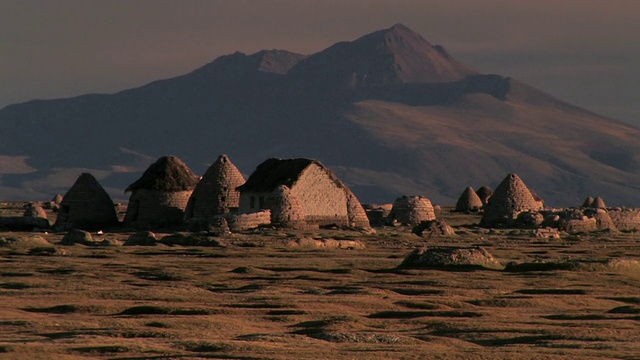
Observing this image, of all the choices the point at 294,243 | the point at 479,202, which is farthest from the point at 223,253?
the point at 479,202

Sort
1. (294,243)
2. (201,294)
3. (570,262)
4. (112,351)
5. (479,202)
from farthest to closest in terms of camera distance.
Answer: (479,202), (294,243), (570,262), (201,294), (112,351)

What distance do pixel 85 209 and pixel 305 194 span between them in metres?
11.0

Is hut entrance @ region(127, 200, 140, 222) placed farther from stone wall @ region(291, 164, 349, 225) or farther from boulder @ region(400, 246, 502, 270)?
boulder @ region(400, 246, 502, 270)

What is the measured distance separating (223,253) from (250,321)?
73.3 feet

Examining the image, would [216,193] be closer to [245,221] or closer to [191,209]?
[191,209]

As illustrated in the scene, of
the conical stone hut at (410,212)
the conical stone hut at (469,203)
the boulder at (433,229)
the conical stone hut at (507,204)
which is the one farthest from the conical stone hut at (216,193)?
the conical stone hut at (469,203)

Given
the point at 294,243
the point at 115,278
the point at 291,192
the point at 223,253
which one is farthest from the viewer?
the point at 291,192

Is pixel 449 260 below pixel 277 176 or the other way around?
below

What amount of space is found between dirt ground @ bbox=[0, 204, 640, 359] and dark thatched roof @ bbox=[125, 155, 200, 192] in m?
19.3

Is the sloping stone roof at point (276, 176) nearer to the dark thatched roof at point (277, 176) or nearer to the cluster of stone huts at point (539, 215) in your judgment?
the dark thatched roof at point (277, 176)

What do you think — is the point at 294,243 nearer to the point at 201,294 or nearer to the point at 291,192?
the point at 291,192

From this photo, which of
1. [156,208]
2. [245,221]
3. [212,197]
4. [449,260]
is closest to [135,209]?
[156,208]

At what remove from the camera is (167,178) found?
240 ft

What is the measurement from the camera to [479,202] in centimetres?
10338
